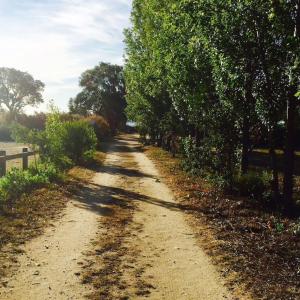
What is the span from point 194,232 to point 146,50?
21889mm

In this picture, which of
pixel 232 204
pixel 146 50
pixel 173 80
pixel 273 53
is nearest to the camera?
pixel 273 53

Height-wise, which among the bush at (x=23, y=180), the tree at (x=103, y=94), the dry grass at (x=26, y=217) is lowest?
the dry grass at (x=26, y=217)

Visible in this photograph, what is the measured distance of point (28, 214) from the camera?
1148 centimetres

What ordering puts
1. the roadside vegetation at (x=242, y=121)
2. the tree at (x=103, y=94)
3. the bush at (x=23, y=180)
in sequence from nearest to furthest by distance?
the roadside vegetation at (x=242, y=121) < the bush at (x=23, y=180) < the tree at (x=103, y=94)

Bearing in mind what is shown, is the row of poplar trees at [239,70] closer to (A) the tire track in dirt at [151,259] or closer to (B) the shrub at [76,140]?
(A) the tire track in dirt at [151,259]

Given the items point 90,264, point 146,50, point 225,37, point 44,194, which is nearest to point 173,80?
point 225,37

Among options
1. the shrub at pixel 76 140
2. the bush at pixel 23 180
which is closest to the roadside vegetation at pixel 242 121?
the bush at pixel 23 180

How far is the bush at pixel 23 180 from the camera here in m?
13.4

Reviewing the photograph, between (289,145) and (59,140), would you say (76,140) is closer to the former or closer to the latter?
(59,140)

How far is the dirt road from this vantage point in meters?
6.49

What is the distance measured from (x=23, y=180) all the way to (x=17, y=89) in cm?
10912

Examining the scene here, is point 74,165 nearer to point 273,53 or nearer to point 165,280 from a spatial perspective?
point 273,53

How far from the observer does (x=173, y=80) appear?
53.2ft

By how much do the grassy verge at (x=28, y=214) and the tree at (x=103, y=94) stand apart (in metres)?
73.1
